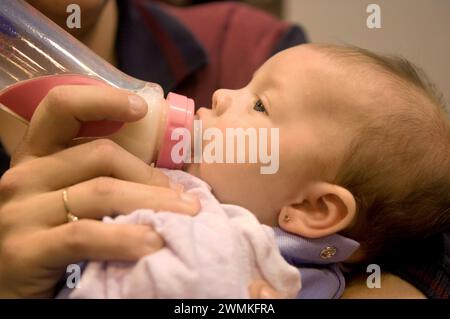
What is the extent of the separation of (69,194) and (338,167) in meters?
0.41

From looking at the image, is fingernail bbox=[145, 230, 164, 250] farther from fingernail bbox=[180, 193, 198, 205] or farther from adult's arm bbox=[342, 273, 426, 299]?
adult's arm bbox=[342, 273, 426, 299]

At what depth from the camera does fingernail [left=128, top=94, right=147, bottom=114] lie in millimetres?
693

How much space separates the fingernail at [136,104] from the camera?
27.3 inches

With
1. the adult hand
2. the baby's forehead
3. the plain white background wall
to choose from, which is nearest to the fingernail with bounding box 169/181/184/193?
the adult hand

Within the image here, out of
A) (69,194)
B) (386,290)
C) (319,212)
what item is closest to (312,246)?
(319,212)

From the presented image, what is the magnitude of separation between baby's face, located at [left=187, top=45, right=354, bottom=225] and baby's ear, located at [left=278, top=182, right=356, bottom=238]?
1 centimetres

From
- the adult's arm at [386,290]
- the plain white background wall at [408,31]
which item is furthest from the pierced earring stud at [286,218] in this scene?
the plain white background wall at [408,31]

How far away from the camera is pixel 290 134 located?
785 millimetres

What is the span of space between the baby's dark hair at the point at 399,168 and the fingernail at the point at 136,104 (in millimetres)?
323

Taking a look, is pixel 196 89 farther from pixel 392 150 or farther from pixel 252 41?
pixel 392 150

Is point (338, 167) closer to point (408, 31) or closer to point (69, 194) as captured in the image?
point (69, 194)

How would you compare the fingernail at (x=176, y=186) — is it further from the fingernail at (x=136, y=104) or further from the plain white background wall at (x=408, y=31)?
the plain white background wall at (x=408, y=31)
